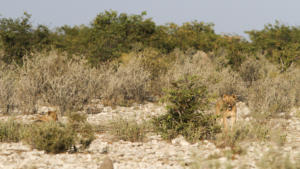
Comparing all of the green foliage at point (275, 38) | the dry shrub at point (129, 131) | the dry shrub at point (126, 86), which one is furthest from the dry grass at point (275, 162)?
the green foliage at point (275, 38)

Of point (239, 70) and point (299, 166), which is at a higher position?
point (239, 70)

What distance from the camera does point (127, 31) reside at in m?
21.7

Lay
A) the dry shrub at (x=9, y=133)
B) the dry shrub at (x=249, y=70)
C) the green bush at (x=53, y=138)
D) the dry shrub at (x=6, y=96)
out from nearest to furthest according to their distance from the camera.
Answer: the green bush at (x=53, y=138)
the dry shrub at (x=9, y=133)
the dry shrub at (x=6, y=96)
the dry shrub at (x=249, y=70)

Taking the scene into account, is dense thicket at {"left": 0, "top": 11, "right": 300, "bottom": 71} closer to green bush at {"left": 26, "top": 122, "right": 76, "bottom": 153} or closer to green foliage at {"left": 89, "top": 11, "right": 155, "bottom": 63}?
green foliage at {"left": 89, "top": 11, "right": 155, "bottom": 63}

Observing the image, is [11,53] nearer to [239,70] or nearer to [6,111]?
[6,111]

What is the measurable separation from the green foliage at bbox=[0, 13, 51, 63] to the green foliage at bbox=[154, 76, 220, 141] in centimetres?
1111

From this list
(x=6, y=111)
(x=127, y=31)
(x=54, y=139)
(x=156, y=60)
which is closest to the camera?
(x=54, y=139)

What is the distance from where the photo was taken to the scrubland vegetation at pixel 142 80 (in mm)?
7348

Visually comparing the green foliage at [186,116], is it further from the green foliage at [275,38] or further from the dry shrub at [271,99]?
the green foliage at [275,38]

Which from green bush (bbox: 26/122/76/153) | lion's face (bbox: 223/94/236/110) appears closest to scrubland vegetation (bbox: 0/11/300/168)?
green bush (bbox: 26/122/76/153)

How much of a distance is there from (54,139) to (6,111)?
5.35m

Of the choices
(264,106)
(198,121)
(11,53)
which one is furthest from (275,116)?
(11,53)

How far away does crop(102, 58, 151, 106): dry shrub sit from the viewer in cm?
1290

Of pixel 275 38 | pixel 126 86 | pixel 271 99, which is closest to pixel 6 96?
pixel 126 86
